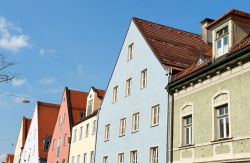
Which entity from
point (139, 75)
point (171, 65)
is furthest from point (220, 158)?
point (139, 75)

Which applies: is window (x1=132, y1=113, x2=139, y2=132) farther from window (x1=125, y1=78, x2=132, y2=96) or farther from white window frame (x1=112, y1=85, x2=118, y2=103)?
white window frame (x1=112, y1=85, x2=118, y2=103)

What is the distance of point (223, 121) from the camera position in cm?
1938

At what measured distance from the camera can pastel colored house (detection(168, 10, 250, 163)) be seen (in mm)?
17953

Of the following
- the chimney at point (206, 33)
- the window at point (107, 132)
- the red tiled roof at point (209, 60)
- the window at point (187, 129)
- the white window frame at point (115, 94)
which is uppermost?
the chimney at point (206, 33)

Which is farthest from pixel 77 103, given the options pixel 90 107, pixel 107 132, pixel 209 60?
pixel 209 60

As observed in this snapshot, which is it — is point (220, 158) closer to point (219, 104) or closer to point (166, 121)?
point (219, 104)

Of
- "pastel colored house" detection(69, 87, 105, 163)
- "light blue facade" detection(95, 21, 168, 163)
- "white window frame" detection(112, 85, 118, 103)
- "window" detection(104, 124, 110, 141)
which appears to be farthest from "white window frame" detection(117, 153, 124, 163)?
"pastel colored house" detection(69, 87, 105, 163)

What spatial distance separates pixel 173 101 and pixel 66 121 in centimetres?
2661

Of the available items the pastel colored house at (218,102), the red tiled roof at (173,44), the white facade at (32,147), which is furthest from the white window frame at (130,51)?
the white facade at (32,147)

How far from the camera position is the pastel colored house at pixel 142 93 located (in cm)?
2578

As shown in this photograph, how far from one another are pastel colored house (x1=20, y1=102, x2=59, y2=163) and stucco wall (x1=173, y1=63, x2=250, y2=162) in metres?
38.2

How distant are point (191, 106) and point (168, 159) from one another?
3676 millimetres

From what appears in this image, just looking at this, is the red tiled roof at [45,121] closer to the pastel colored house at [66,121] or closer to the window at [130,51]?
the pastel colored house at [66,121]

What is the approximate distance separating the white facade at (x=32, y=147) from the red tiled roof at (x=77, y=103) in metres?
12.1
